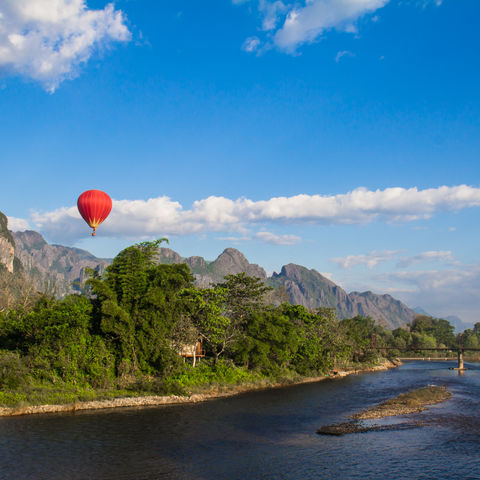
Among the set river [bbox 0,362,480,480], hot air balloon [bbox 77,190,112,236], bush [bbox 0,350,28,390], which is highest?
hot air balloon [bbox 77,190,112,236]

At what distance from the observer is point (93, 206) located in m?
38.0

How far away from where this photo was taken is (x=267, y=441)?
2756 cm

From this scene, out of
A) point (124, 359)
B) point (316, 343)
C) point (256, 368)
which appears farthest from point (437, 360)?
point (124, 359)

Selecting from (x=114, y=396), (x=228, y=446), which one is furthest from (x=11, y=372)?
(x=228, y=446)

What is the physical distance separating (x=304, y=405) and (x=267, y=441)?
47.8 feet

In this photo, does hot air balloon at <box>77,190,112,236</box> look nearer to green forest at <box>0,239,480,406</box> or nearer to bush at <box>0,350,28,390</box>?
green forest at <box>0,239,480,406</box>

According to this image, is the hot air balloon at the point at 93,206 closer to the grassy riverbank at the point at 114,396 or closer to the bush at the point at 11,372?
the bush at the point at 11,372

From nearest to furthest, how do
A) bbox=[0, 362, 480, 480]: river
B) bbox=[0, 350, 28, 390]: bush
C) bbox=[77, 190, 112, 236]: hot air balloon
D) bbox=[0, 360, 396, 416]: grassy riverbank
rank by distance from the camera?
1. bbox=[0, 362, 480, 480]: river
2. bbox=[0, 360, 396, 416]: grassy riverbank
3. bbox=[0, 350, 28, 390]: bush
4. bbox=[77, 190, 112, 236]: hot air balloon

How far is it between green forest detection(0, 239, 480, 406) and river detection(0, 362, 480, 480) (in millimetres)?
4578

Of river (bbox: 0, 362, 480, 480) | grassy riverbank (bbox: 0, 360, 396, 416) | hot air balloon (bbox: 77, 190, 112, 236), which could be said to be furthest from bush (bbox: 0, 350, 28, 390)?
hot air balloon (bbox: 77, 190, 112, 236)

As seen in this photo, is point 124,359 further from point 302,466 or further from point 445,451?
Result: point 445,451

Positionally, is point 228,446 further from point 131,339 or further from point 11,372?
point 11,372

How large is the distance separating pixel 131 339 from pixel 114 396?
17.2ft

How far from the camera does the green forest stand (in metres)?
38.2
